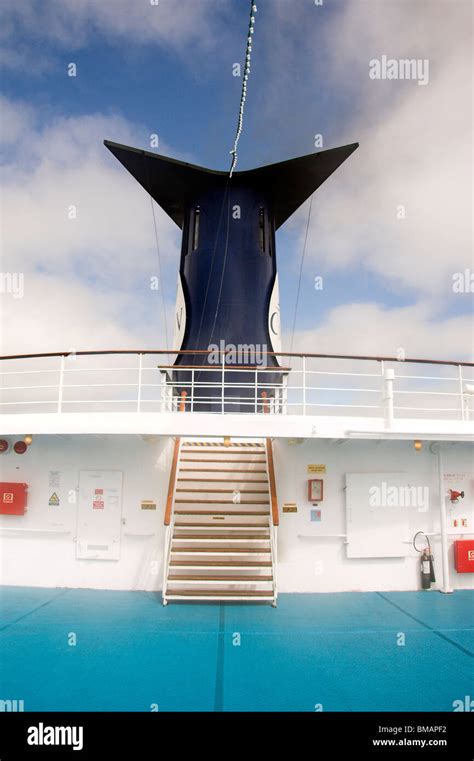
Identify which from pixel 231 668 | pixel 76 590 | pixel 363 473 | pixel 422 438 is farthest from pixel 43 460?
pixel 422 438

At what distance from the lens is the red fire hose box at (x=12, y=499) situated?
6.46m

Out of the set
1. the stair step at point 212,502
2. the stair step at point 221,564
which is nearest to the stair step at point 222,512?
the stair step at point 212,502

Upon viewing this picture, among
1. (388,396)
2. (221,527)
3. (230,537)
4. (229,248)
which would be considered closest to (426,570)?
(388,396)

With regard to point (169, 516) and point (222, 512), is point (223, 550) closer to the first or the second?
point (222, 512)

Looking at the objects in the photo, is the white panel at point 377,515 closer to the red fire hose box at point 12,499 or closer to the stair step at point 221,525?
the stair step at point 221,525

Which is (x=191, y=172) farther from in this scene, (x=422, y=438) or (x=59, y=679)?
(x=59, y=679)

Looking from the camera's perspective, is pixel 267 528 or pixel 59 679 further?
pixel 267 528

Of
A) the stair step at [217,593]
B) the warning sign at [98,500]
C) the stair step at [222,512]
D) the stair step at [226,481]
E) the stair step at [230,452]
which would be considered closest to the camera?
the stair step at [217,593]

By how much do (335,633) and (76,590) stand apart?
340cm

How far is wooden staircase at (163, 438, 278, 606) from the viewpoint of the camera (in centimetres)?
567

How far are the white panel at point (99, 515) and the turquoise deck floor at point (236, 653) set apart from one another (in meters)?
0.56
